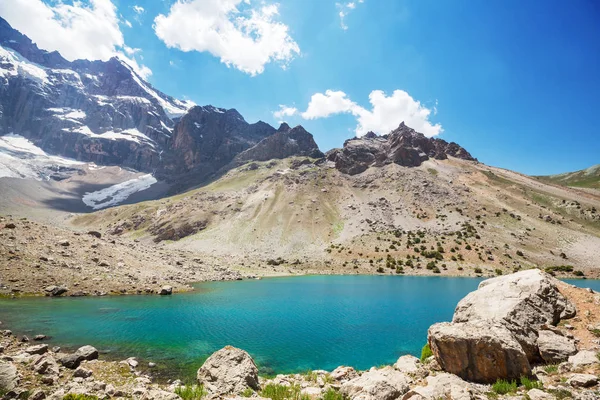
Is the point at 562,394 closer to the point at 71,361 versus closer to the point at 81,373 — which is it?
the point at 81,373

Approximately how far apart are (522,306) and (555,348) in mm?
2558

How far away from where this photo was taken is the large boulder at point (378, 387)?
11.9 m

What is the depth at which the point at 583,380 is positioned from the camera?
10695mm

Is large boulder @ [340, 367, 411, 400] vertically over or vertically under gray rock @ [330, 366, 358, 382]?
over

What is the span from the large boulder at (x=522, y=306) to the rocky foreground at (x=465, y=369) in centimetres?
5

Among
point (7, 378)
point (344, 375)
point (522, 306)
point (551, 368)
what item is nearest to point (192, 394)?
point (7, 378)

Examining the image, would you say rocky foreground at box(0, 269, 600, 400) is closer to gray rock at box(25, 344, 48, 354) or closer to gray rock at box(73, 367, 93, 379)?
gray rock at box(73, 367, 93, 379)

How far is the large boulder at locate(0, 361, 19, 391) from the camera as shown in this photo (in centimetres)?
1301

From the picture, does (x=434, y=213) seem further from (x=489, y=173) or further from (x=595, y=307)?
(x=595, y=307)

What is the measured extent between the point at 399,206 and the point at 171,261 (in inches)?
4533

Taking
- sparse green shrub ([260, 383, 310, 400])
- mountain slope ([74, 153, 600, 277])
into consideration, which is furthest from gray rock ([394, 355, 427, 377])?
mountain slope ([74, 153, 600, 277])

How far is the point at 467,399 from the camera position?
1049 centimetres

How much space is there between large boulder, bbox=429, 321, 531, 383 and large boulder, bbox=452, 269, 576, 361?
1.39 metres

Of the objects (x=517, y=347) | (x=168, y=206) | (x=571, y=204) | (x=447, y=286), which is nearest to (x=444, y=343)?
(x=517, y=347)
